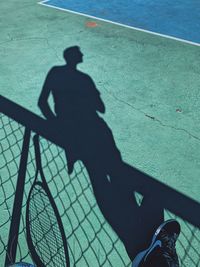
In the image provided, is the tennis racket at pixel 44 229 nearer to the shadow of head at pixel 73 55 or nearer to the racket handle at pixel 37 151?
the racket handle at pixel 37 151

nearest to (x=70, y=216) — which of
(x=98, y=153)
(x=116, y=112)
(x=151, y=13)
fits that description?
(x=98, y=153)

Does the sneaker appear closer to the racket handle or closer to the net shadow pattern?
the net shadow pattern

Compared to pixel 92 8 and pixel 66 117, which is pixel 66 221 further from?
pixel 92 8

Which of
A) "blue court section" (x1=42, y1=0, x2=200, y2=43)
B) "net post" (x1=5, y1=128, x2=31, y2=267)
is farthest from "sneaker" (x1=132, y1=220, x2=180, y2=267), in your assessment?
"blue court section" (x1=42, y1=0, x2=200, y2=43)

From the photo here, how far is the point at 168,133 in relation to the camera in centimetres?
515

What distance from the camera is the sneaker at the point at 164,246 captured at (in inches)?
127

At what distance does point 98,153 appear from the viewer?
4.82 metres

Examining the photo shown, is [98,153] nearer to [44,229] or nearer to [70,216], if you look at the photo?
[70,216]

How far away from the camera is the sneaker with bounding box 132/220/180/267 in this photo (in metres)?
3.23

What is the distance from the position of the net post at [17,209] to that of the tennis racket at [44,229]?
0.14m

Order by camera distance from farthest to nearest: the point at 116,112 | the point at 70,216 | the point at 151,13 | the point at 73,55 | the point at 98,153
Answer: the point at 151,13
the point at 73,55
the point at 116,112
the point at 98,153
the point at 70,216

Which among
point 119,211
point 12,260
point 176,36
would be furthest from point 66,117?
point 176,36

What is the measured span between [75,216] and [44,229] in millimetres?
453

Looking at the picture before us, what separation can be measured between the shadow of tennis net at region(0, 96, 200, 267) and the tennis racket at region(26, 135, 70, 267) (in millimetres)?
66
